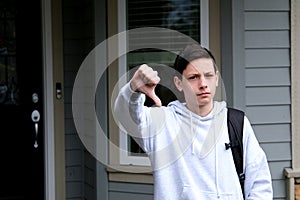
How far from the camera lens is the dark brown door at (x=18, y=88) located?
155 inches

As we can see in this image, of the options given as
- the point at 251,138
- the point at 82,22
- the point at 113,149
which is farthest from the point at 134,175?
the point at 251,138

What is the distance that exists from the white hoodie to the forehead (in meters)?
0.15

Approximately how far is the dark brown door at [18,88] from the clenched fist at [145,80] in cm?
258

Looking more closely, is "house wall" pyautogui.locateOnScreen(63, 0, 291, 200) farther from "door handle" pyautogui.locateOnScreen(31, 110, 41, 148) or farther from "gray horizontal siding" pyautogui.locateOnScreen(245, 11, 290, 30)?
"door handle" pyautogui.locateOnScreen(31, 110, 41, 148)

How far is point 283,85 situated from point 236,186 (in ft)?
5.95

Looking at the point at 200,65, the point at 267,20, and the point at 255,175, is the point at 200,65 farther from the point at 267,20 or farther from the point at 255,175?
the point at 267,20

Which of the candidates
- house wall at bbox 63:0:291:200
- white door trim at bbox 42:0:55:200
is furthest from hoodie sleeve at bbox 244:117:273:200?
white door trim at bbox 42:0:55:200

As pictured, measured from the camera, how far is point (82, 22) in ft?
12.8

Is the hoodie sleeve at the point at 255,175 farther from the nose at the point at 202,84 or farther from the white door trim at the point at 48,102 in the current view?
the white door trim at the point at 48,102

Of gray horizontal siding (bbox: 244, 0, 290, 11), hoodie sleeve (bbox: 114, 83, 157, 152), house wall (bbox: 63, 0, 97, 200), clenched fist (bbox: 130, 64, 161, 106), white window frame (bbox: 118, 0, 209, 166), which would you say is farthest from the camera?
house wall (bbox: 63, 0, 97, 200)

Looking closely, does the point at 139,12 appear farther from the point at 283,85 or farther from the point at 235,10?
the point at 283,85

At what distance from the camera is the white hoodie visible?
5.39 ft

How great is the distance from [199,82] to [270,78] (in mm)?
1797

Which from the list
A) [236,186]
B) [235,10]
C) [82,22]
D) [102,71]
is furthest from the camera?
[82,22]
